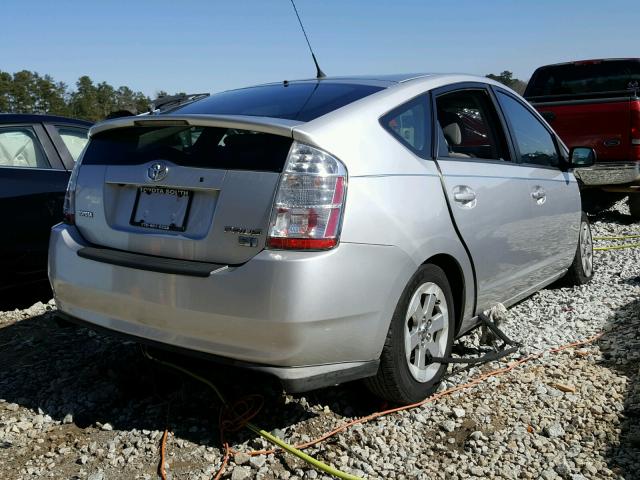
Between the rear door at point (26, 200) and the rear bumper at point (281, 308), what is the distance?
2.56m

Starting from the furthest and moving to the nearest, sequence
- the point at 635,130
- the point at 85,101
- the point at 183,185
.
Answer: the point at 85,101, the point at 635,130, the point at 183,185

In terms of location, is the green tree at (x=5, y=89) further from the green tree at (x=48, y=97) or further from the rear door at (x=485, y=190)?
the rear door at (x=485, y=190)

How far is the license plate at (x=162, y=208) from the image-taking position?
288cm

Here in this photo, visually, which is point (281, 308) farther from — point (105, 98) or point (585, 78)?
point (105, 98)

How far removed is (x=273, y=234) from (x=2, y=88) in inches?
3120

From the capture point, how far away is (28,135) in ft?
18.4

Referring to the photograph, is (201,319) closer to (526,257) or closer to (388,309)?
(388,309)

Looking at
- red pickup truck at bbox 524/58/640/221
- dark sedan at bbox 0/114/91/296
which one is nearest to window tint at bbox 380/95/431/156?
dark sedan at bbox 0/114/91/296

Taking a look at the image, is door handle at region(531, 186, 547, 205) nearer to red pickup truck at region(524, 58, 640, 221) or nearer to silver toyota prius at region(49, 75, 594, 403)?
silver toyota prius at region(49, 75, 594, 403)

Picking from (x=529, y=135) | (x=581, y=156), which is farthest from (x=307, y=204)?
(x=581, y=156)

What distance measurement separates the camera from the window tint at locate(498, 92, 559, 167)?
4.44 m

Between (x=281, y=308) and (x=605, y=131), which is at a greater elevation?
(x=605, y=131)

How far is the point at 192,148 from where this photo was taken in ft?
9.69

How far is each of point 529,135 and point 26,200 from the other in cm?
404
